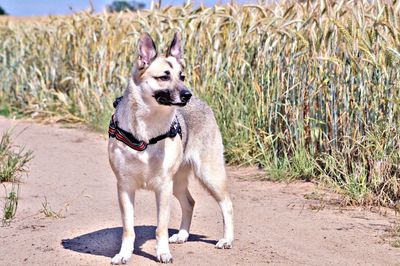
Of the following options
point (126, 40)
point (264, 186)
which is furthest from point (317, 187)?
point (126, 40)

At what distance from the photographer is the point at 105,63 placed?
11.7 m

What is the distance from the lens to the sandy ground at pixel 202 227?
5.39 metres

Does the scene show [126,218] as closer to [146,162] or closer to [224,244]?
[146,162]

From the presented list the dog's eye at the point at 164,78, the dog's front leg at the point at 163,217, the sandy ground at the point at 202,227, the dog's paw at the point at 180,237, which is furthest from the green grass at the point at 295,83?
the dog's eye at the point at 164,78

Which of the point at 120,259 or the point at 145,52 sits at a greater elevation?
the point at 145,52

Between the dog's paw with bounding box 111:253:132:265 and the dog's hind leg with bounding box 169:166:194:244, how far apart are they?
72cm

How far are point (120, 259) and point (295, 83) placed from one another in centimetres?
360

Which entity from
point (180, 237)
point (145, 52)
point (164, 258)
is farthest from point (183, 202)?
point (145, 52)

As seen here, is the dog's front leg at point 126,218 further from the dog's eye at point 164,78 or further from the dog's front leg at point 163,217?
the dog's eye at point 164,78

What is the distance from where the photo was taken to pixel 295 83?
26.6ft

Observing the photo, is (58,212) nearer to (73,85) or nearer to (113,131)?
(113,131)

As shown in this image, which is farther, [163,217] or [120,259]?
[163,217]

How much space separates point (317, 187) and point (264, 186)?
60 cm

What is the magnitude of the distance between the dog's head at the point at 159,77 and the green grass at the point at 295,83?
2325mm
